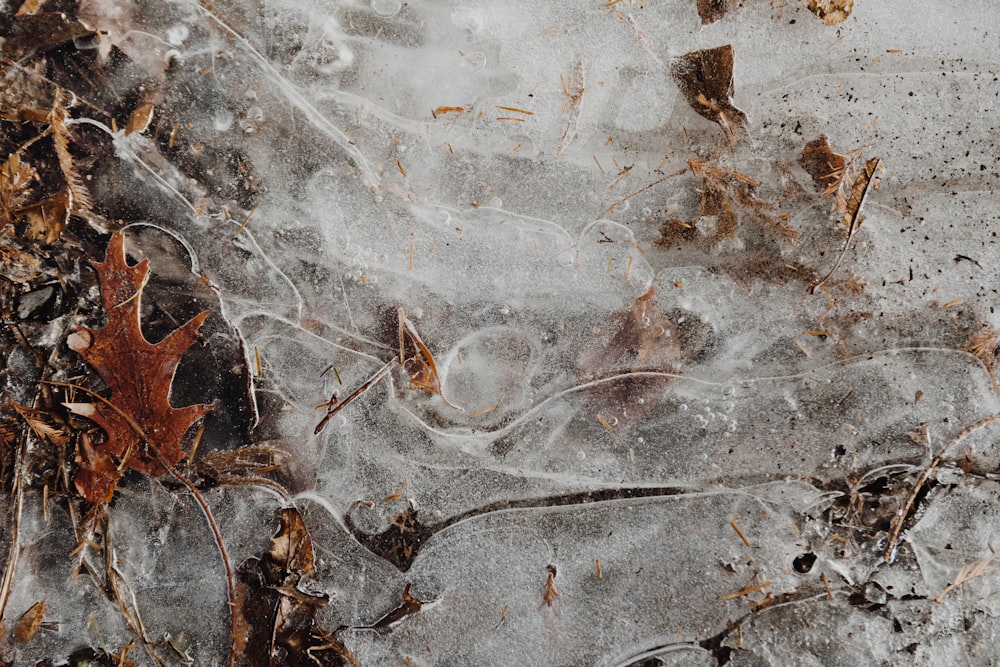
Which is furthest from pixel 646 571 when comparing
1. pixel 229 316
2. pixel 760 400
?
pixel 229 316

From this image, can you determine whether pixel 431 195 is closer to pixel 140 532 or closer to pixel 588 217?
pixel 588 217

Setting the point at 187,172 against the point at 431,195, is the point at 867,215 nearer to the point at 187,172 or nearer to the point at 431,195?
the point at 431,195

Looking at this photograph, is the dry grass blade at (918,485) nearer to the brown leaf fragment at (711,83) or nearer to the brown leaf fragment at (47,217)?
the brown leaf fragment at (711,83)

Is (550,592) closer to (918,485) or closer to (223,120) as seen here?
(918,485)

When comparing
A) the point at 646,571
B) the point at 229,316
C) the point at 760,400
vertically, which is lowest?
the point at 646,571

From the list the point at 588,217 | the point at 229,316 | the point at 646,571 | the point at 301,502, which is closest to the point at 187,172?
the point at 229,316

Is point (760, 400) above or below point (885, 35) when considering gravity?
below


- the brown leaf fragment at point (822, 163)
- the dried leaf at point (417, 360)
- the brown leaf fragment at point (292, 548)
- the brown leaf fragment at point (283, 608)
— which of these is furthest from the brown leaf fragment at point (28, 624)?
the brown leaf fragment at point (822, 163)
